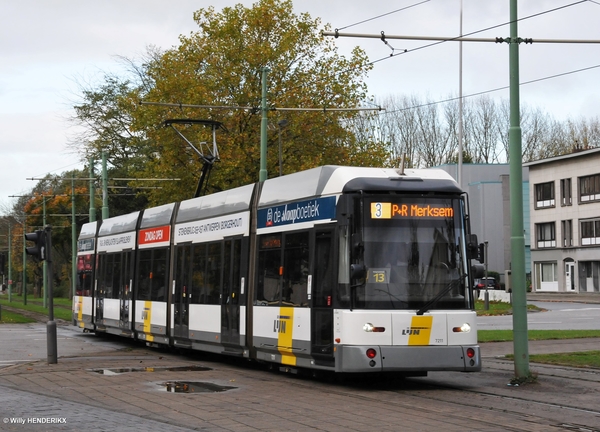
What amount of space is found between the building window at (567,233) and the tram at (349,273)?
193 feet

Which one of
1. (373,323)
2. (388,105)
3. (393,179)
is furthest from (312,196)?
(388,105)

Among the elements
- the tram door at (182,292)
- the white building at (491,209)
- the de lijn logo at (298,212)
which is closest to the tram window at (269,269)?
the de lijn logo at (298,212)

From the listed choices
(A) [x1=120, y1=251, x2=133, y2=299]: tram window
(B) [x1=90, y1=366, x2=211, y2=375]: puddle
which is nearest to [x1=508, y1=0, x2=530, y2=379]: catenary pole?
(B) [x1=90, y1=366, x2=211, y2=375]: puddle

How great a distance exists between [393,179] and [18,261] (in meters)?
78.4

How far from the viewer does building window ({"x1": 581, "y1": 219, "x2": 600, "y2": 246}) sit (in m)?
71.4

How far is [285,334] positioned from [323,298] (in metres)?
1.49

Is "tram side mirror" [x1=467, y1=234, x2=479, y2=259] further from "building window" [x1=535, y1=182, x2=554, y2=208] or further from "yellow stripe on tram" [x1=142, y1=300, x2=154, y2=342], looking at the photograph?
"building window" [x1=535, y1=182, x2=554, y2=208]

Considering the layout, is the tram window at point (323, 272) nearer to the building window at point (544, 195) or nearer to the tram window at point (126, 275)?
the tram window at point (126, 275)

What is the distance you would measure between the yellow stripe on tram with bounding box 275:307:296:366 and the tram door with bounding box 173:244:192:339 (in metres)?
5.18

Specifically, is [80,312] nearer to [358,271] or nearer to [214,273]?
[214,273]

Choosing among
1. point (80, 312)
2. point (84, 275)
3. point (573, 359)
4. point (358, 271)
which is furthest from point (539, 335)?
point (358, 271)

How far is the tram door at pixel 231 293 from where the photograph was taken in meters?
18.8

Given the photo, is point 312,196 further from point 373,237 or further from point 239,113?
point 239,113

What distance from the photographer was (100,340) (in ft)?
99.2
